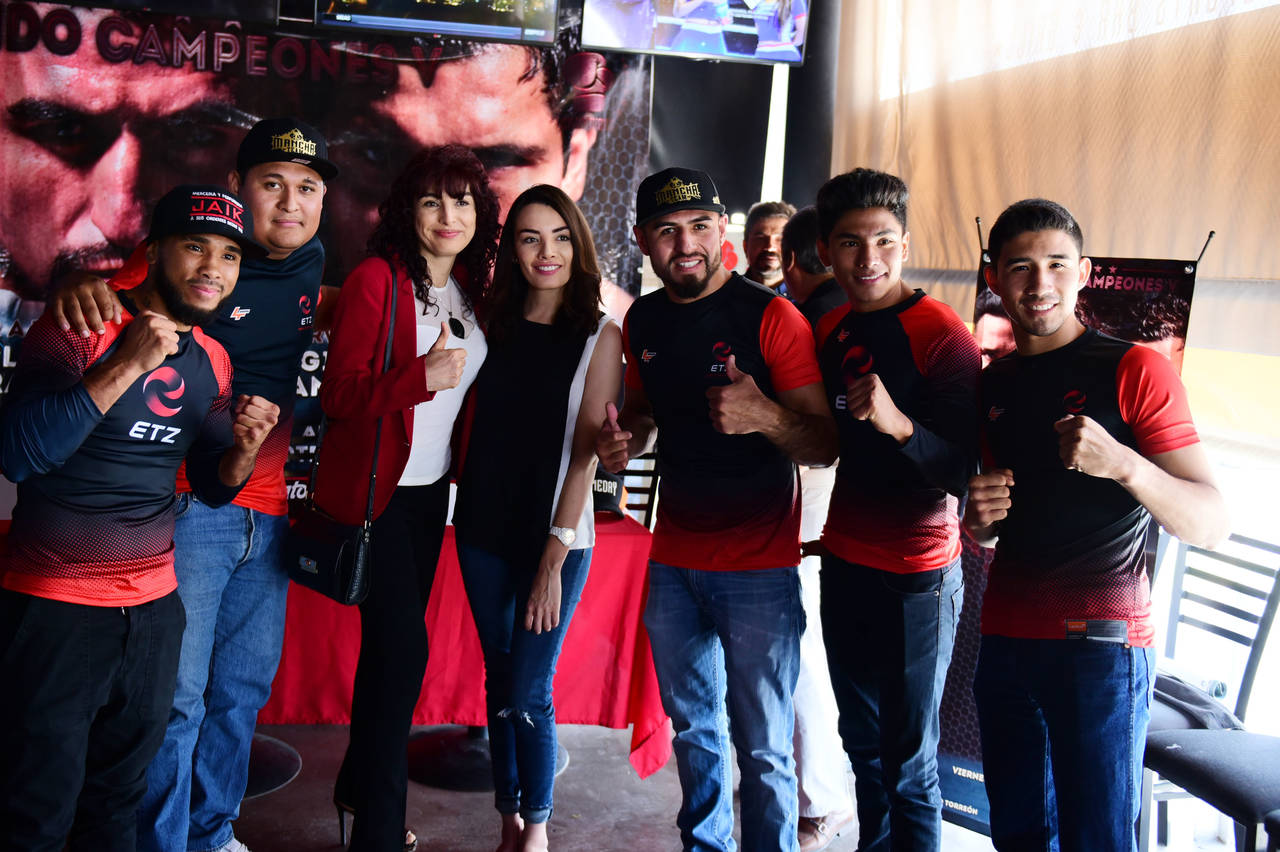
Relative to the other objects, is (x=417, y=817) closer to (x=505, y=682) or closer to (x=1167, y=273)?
(x=505, y=682)

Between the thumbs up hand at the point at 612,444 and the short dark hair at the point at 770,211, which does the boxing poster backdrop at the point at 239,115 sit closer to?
the short dark hair at the point at 770,211

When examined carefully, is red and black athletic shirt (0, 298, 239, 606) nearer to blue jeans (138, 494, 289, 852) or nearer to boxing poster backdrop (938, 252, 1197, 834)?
blue jeans (138, 494, 289, 852)

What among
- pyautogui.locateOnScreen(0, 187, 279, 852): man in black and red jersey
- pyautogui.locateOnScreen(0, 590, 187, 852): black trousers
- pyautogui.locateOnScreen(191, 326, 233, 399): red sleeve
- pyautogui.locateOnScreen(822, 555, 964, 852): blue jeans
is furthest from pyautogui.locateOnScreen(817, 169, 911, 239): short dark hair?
pyautogui.locateOnScreen(0, 590, 187, 852): black trousers

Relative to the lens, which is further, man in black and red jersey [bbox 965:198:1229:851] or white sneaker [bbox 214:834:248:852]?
white sneaker [bbox 214:834:248:852]

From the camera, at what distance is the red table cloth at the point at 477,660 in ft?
9.35

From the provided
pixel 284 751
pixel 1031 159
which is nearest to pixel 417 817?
pixel 284 751

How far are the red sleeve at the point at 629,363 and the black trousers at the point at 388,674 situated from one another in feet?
1.87

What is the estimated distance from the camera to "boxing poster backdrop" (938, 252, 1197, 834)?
7.60 feet

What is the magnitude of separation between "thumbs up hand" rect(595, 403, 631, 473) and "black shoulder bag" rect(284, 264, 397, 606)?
0.49m

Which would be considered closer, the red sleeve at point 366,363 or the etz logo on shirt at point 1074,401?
the etz logo on shirt at point 1074,401

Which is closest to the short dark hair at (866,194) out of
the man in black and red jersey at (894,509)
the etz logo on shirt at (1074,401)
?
the man in black and red jersey at (894,509)

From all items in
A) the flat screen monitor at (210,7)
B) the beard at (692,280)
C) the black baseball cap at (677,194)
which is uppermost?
the flat screen monitor at (210,7)

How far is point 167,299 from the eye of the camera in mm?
1788

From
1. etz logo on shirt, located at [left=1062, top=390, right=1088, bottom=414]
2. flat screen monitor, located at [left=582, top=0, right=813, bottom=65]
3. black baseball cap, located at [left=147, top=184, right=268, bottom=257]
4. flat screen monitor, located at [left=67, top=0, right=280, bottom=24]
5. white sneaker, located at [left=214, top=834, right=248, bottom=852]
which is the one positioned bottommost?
white sneaker, located at [left=214, top=834, right=248, bottom=852]
